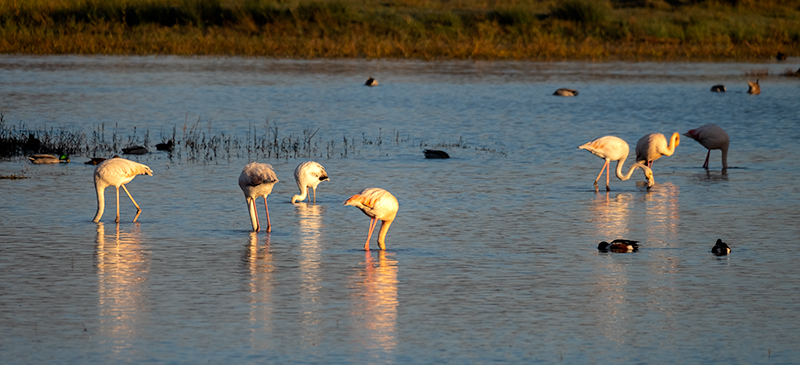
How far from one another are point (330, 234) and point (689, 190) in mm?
6123

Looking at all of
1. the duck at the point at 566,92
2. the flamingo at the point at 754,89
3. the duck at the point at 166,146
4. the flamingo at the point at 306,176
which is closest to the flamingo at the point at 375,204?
the flamingo at the point at 306,176

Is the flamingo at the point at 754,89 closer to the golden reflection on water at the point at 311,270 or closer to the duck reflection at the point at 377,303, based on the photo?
the golden reflection on water at the point at 311,270

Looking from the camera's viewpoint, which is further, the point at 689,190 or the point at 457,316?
the point at 689,190

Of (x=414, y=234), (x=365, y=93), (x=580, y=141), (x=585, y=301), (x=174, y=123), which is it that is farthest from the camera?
(x=365, y=93)

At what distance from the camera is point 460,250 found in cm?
1062

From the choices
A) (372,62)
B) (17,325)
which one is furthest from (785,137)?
(372,62)

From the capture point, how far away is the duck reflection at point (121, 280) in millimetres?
7742

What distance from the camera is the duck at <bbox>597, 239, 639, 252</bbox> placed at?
412 inches

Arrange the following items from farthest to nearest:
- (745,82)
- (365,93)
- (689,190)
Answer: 1. (745,82)
2. (365,93)
3. (689,190)

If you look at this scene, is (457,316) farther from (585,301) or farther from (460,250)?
(460,250)

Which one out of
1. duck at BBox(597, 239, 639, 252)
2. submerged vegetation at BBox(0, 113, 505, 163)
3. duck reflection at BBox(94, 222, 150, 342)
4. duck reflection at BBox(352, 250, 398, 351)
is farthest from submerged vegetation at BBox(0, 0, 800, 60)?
duck reflection at BBox(352, 250, 398, 351)

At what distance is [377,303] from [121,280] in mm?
2288

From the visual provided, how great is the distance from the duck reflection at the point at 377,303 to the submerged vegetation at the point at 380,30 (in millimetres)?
31062

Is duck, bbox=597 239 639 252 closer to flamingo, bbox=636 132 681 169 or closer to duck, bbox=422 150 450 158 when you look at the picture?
flamingo, bbox=636 132 681 169
